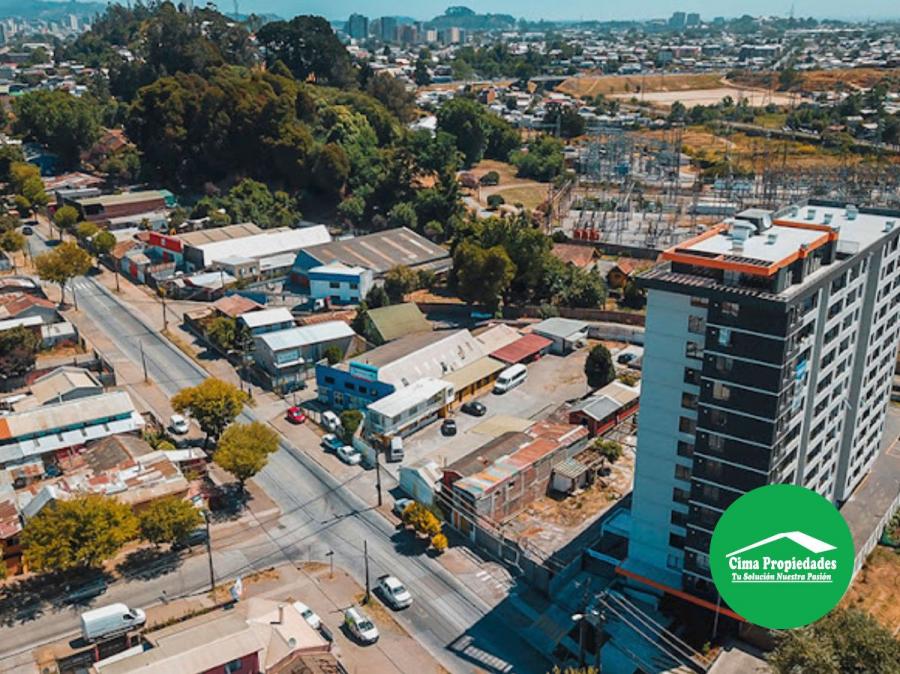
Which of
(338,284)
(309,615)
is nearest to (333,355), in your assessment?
(338,284)

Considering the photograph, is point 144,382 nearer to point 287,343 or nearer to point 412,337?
point 287,343

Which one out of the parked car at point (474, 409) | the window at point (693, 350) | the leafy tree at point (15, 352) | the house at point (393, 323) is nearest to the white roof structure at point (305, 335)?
the house at point (393, 323)

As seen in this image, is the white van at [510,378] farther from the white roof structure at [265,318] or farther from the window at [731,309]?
the window at [731,309]

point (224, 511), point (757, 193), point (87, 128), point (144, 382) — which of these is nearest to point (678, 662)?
point (224, 511)

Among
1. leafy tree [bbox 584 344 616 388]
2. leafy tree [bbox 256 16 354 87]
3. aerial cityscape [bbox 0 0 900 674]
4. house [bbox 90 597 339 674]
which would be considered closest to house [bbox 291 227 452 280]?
aerial cityscape [bbox 0 0 900 674]

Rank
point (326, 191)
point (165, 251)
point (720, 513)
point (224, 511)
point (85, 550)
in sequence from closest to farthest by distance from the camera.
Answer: point (720, 513) < point (85, 550) < point (224, 511) < point (165, 251) < point (326, 191)

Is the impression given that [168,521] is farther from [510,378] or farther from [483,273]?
[483,273]
